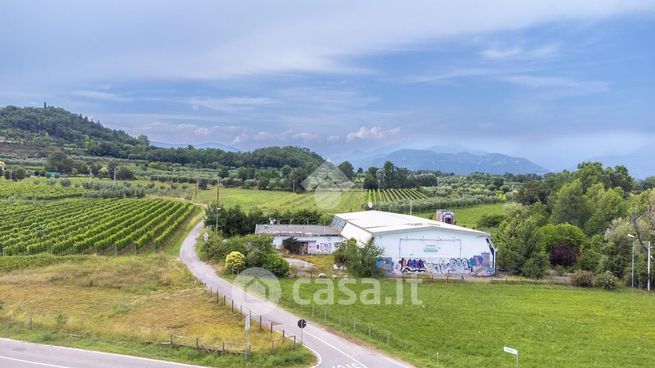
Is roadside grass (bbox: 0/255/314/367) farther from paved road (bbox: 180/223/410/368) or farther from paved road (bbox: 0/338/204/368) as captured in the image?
paved road (bbox: 180/223/410/368)

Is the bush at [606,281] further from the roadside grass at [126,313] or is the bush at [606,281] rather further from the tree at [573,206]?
the roadside grass at [126,313]

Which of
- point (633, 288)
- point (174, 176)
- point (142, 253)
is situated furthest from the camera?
point (174, 176)

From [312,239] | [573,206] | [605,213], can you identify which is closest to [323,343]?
[312,239]

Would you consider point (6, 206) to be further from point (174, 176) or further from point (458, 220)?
point (458, 220)

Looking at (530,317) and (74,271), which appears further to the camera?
(74,271)

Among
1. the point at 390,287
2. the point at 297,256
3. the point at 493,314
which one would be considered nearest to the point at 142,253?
the point at 297,256

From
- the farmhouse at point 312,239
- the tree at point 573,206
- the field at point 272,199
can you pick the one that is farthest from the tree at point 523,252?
the field at point 272,199

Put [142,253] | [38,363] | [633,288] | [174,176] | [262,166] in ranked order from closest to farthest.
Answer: [38,363] → [633,288] → [142,253] → [174,176] → [262,166]

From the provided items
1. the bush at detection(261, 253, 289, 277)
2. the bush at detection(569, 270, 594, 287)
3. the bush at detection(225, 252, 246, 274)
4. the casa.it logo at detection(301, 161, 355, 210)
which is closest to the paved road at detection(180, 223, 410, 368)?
the bush at detection(225, 252, 246, 274)
